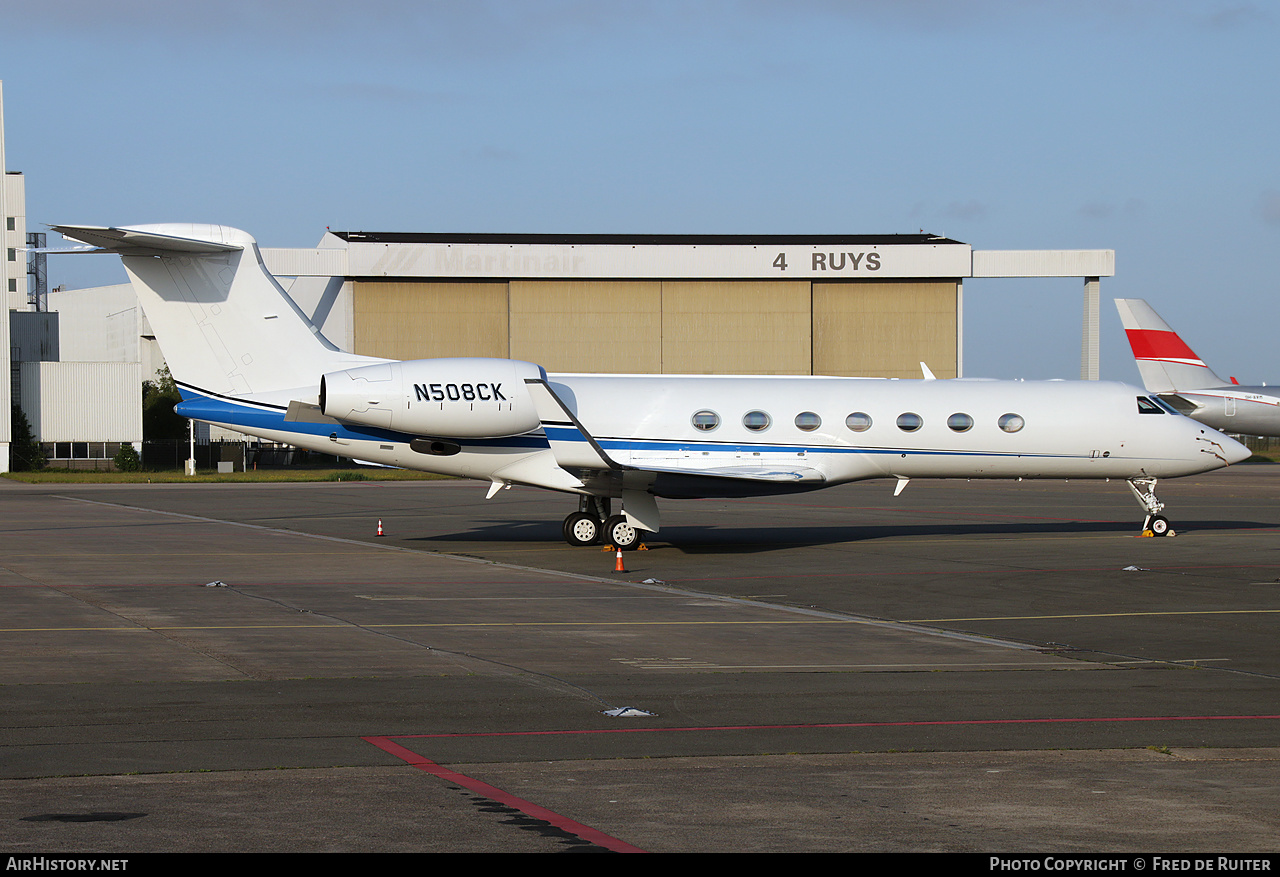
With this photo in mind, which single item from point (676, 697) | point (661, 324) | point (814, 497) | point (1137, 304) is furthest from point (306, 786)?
point (661, 324)

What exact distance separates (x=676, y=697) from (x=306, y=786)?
3.58 metres

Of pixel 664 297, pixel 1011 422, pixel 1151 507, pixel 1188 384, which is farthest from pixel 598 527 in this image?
pixel 664 297

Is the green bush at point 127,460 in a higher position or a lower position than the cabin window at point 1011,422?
lower

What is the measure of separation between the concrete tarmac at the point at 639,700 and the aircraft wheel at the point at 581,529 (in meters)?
1.07

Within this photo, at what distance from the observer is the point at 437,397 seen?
2136 cm

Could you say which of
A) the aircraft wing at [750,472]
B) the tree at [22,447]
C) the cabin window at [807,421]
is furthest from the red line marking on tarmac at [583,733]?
the tree at [22,447]

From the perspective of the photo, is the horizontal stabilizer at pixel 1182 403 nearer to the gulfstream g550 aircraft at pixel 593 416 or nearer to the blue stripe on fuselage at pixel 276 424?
the gulfstream g550 aircraft at pixel 593 416

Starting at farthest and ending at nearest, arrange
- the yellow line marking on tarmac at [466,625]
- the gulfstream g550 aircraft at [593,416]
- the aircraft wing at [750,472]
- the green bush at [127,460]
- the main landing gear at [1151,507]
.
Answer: the green bush at [127,460]
the main landing gear at [1151,507]
the gulfstream g550 aircraft at [593,416]
the aircraft wing at [750,472]
the yellow line marking on tarmac at [466,625]

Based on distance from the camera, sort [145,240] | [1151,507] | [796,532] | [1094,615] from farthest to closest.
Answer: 1. [796,532]
2. [1151,507]
3. [145,240]
4. [1094,615]

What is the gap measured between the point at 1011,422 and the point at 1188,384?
2464 centimetres

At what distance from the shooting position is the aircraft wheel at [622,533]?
22.2m

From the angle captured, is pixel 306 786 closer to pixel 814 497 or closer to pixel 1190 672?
pixel 1190 672

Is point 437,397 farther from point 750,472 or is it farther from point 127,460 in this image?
point 127,460

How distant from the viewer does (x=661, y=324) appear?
2677 inches
